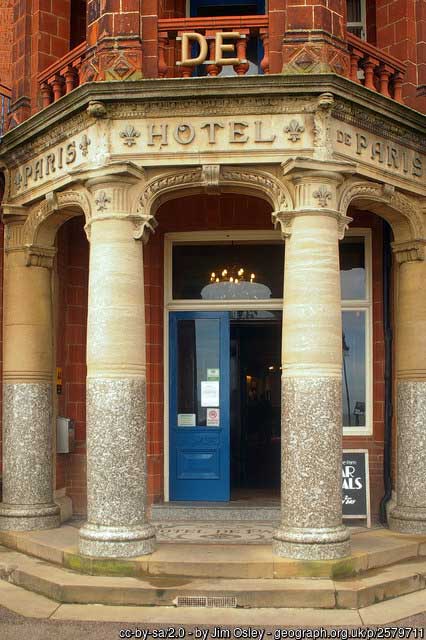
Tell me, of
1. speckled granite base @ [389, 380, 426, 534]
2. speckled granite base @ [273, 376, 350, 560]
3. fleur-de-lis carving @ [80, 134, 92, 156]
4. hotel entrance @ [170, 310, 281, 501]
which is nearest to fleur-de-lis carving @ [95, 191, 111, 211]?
fleur-de-lis carving @ [80, 134, 92, 156]

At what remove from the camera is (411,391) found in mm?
11047

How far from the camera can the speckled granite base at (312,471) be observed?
9.14m

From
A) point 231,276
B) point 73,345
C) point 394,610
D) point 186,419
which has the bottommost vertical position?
point 394,610

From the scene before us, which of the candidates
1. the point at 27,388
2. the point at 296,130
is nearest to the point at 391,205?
the point at 296,130

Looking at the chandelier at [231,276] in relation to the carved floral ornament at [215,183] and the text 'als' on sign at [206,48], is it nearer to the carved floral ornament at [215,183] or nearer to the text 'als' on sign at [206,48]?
the carved floral ornament at [215,183]

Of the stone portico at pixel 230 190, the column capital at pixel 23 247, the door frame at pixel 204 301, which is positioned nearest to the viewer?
the stone portico at pixel 230 190

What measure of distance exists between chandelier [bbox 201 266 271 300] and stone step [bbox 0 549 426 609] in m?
4.67

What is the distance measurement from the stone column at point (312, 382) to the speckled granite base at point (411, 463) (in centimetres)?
183

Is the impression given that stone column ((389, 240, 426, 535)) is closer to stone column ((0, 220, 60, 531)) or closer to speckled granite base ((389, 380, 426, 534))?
speckled granite base ((389, 380, 426, 534))

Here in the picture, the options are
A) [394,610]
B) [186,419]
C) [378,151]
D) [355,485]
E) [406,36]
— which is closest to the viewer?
[394,610]

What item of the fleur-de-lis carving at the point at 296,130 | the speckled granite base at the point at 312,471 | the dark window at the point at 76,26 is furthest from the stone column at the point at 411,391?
the dark window at the point at 76,26

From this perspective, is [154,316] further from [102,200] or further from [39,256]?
[102,200]

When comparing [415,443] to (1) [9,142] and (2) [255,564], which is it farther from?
(1) [9,142]

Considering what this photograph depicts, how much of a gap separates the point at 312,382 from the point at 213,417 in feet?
11.3
